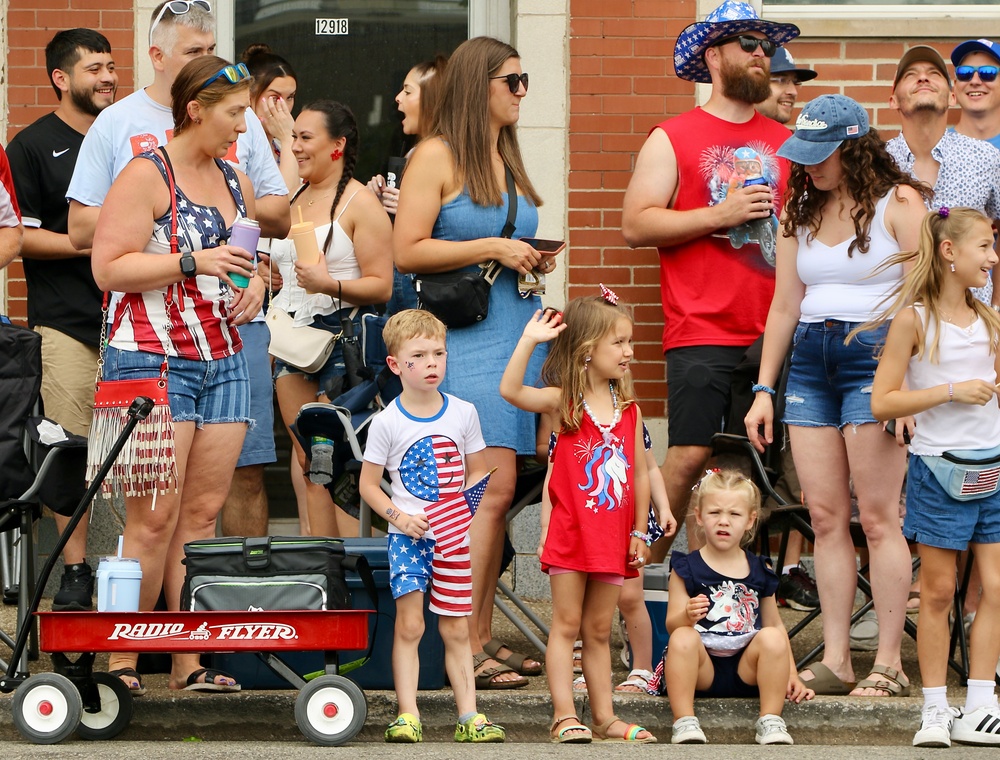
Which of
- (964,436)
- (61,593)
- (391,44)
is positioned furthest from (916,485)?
(391,44)

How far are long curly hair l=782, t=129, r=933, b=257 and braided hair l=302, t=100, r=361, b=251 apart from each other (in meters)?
2.03

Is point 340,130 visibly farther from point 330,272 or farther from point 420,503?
point 420,503

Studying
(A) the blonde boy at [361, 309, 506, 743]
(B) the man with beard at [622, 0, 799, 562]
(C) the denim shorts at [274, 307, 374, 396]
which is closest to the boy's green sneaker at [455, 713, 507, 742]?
(A) the blonde boy at [361, 309, 506, 743]

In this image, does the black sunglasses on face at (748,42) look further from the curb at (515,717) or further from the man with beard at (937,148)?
the curb at (515,717)

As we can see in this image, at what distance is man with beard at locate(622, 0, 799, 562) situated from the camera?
6523 mm

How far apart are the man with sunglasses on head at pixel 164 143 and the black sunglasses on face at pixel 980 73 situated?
3.14 meters

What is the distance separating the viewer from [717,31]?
6.77 metres

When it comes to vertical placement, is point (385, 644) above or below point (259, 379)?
below

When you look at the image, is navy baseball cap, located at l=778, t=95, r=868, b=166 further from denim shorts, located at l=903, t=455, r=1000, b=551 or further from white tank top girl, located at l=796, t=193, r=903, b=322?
denim shorts, located at l=903, t=455, r=1000, b=551

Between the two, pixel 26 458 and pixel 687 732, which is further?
pixel 26 458

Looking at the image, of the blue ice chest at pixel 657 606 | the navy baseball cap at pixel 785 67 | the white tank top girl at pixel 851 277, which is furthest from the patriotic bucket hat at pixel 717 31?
the blue ice chest at pixel 657 606

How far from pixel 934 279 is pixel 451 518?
73.9 inches

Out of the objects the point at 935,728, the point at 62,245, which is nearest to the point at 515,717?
the point at 935,728

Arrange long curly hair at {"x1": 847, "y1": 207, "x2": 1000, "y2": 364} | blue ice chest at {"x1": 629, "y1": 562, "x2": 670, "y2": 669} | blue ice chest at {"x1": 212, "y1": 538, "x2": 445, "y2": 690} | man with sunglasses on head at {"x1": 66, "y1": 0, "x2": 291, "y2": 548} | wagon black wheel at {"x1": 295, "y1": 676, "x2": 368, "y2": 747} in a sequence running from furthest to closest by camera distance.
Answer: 1. blue ice chest at {"x1": 629, "y1": 562, "x2": 670, "y2": 669}
2. man with sunglasses on head at {"x1": 66, "y1": 0, "x2": 291, "y2": 548}
3. blue ice chest at {"x1": 212, "y1": 538, "x2": 445, "y2": 690}
4. long curly hair at {"x1": 847, "y1": 207, "x2": 1000, "y2": 364}
5. wagon black wheel at {"x1": 295, "y1": 676, "x2": 368, "y2": 747}
